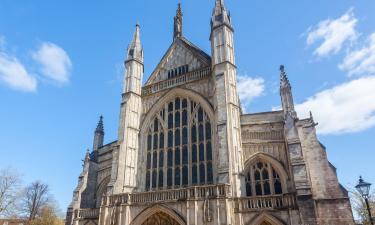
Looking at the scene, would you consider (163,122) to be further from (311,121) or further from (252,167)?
(311,121)

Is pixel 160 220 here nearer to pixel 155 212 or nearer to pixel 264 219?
pixel 155 212

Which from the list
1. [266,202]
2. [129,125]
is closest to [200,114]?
[129,125]

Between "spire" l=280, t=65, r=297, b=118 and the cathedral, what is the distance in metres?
0.07

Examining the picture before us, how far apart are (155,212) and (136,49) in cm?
1410

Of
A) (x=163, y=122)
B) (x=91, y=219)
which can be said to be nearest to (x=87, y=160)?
(x=91, y=219)

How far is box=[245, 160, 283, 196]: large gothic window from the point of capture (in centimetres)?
1833

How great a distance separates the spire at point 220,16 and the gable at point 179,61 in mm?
2640

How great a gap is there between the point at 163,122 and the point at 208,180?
5.80m

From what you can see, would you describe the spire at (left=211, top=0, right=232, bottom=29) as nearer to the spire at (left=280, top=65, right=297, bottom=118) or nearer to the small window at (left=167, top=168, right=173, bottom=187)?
the spire at (left=280, top=65, right=297, bottom=118)

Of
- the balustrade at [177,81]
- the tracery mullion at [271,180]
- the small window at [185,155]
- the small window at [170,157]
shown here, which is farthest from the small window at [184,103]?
the tracery mullion at [271,180]

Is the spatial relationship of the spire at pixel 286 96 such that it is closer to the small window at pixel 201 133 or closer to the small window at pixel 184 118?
the small window at pixel 201 133

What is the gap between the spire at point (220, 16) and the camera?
71.8 feet

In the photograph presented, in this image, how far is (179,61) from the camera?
24406mm

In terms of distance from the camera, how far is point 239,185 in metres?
16.6
